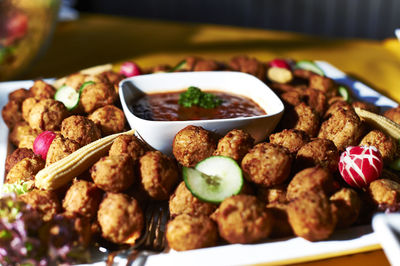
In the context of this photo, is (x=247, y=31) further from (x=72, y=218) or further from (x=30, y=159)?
(x=72, y=218)

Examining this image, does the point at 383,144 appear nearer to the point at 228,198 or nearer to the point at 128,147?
the point at 228,198

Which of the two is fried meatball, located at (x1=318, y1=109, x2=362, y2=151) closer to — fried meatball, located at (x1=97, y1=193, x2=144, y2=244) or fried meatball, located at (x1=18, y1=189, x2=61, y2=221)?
fried meatball, located at (x1=97, y1=193, x2=144, y2=244)

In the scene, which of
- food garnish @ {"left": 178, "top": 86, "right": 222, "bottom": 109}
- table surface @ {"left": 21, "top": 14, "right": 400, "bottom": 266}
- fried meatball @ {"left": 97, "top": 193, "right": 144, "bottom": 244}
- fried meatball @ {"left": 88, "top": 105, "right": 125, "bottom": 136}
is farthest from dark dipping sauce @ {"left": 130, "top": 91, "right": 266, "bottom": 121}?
table surface @ {"left": 21, "top": 14, "right": 400, "bottom": 266}

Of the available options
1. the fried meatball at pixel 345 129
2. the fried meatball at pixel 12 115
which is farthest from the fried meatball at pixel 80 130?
the fried meatball at pixel 345 129

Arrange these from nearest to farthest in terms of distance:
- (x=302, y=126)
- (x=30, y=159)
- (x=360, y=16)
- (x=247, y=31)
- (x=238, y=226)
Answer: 1. (x=238, y=226)
2. (x=30, y=159)
3. (x=302, y=126)
4. (x=247, y=31)
5. (x=360, y=16)

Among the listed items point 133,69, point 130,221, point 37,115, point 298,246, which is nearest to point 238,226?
point 298,246
